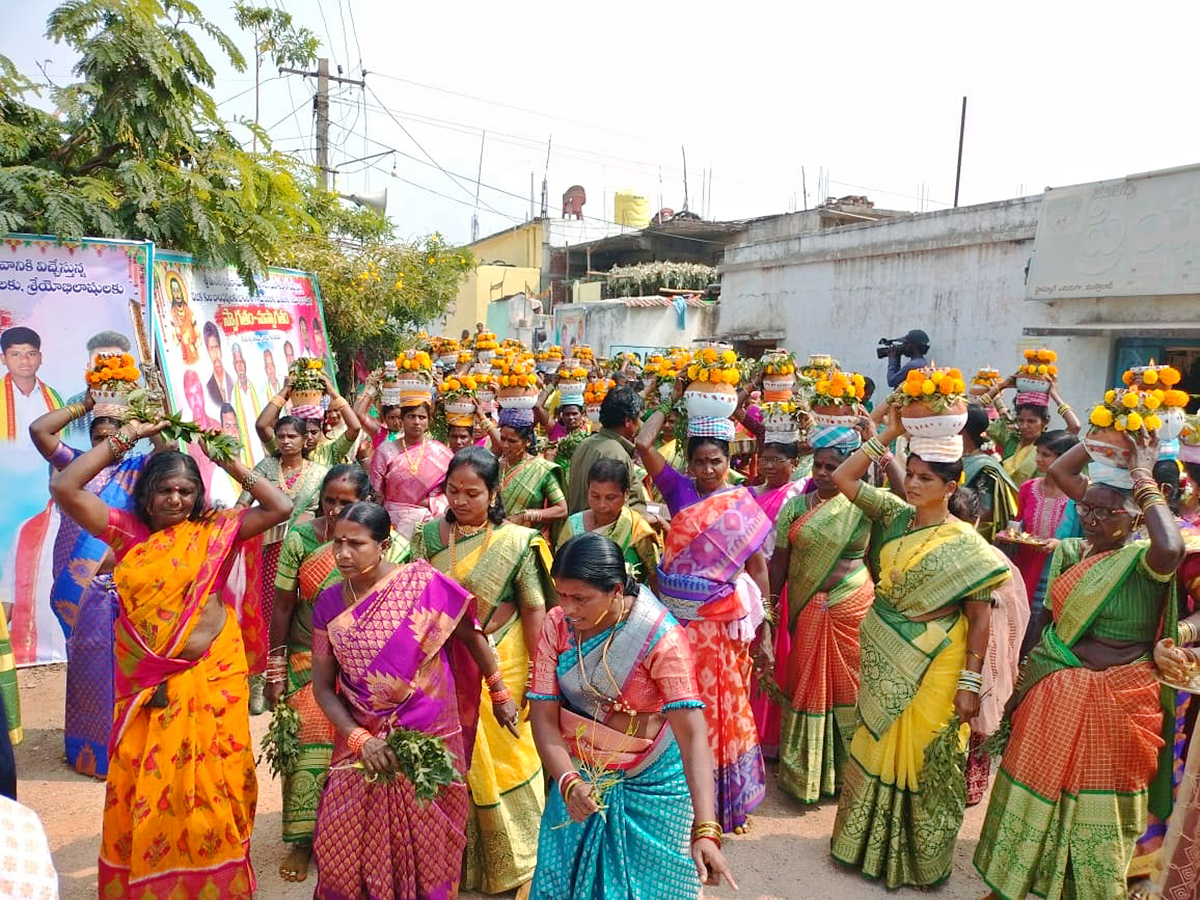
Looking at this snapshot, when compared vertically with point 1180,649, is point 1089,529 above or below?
above

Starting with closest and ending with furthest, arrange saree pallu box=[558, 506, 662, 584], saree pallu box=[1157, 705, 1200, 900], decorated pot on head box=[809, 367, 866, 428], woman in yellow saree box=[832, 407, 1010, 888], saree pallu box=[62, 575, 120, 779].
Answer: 1. saree pallu box=[1157, 705, 1200, 900]
2. woman in yellow saree box=[832, 407, 1010, 888]
3. saree pallu box=[558, 506, 662, 584]
4. saree pallu box=[62, 575, 120, 779]
5. decorated pot on head box=[809, 367, 866, 428]

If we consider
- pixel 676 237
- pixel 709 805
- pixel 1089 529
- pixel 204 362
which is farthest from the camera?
pixel 676 237

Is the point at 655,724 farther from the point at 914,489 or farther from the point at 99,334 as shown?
the point at 99,334

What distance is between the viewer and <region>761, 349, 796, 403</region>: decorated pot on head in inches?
246

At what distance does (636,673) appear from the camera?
116 inches

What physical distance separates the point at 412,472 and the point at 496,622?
2.17 m

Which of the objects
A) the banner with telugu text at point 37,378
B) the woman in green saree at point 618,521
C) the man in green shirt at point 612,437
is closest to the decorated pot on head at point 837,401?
the man in green shirt at point 612,437

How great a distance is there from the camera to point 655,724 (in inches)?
118

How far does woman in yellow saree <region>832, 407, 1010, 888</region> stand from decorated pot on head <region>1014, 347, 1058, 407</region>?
3.70 metres

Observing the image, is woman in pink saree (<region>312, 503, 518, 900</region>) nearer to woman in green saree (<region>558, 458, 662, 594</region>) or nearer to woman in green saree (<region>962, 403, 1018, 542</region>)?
woman in green saree (<region>558, 458, 662, 594</region>)

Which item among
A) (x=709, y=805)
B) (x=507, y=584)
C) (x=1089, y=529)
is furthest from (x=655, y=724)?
(x=1089, y=529)

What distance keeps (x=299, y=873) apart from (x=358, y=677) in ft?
5.45

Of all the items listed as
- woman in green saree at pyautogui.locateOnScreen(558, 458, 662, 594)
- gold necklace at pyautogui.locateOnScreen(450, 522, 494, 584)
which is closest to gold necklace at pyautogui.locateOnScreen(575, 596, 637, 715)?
gold necklace at pyautogui.locateOnScreen(450, 522, 494, 584)

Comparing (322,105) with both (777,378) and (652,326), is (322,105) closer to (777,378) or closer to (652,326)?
(652,326)
